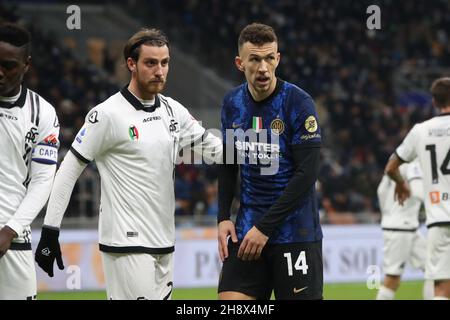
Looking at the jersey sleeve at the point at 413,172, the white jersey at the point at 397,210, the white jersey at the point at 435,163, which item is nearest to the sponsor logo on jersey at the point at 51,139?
the white jersey at the point at 435,163

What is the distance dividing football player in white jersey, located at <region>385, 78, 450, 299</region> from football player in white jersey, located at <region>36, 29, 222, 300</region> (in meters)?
3.48

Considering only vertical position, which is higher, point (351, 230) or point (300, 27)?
point (300, 27)

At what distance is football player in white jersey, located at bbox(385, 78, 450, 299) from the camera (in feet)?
28.4

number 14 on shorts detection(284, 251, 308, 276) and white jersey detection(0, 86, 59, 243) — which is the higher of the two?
white jersey detection(0, 86, 59, 243)

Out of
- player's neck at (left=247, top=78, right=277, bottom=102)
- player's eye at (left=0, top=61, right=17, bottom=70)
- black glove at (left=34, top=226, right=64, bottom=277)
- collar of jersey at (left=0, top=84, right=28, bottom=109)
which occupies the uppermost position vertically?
player's eye at (left=0, top=61, right=17, bottom=70)

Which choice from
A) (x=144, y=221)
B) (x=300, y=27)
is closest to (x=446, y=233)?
(x=144, y=221)

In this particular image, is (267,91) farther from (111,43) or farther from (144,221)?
(111,43)

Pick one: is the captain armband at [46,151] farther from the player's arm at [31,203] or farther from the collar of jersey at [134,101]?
the collar of jersey at [134,101]

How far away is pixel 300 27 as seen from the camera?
24.8 metres

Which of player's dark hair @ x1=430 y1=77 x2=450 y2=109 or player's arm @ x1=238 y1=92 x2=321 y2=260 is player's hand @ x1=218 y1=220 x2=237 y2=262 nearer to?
player's arm @ x1=238 y1=92 x2=321 y2=260

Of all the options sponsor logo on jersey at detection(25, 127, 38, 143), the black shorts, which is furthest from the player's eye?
the black shorts

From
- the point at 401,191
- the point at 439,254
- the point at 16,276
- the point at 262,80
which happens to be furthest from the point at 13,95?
the point at 401,191
